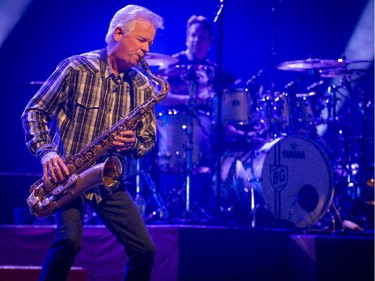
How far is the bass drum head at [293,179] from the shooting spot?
743 centimetres

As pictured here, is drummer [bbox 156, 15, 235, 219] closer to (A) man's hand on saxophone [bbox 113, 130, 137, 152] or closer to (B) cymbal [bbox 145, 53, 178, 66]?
(B) cymbal [bbox 145, 53, 178, 66]

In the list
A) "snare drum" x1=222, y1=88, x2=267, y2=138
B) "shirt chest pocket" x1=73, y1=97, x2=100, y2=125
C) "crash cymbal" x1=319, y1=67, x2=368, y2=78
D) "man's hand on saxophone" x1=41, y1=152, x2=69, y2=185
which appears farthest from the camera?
"crash cymbal" x1=319, y1=67, x2=368, y2=78

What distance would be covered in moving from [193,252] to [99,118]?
101 inches

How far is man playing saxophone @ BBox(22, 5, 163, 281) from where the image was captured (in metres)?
4.06

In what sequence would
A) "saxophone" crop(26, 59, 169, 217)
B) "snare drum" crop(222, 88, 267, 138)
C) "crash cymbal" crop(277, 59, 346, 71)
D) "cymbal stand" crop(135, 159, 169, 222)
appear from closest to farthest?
"saxophone" crop(26, 59, 169, 217), "cymbal stand" crop(135, 159, 169, 222), "snare drum" crop(222, 88, 267, 138), "crash cymbal" crop(277, 59, 346, 71)

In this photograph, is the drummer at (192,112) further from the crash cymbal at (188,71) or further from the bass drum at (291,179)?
the bass drum at (291,179)

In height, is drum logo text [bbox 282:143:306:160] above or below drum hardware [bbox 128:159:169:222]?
above

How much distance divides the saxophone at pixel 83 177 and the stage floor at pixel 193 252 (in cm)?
226

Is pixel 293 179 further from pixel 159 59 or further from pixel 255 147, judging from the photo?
pixel 159 59


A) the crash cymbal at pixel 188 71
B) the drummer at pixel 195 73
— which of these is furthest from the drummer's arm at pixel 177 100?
the crash cymbal at pixel 188 71

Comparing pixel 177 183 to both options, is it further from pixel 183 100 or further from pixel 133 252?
pixel 133 252

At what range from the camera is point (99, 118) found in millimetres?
4301

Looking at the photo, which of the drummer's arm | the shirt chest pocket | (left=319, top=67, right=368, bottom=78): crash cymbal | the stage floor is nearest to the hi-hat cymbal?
the drummer's arm

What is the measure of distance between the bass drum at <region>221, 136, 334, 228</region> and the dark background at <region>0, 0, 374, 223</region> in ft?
3.86
